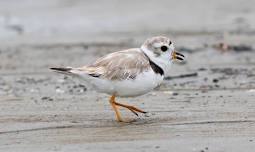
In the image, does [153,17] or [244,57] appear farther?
[153,17]

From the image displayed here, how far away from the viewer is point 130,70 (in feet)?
23.9

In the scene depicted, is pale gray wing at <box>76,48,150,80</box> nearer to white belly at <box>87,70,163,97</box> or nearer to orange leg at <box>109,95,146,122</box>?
white belly at <box>87,70,163,97</box>

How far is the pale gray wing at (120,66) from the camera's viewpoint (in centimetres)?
727

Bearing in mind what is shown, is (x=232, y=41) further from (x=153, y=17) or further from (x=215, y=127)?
(x=215, y=127)

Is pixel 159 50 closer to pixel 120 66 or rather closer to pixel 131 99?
pixel 120 66

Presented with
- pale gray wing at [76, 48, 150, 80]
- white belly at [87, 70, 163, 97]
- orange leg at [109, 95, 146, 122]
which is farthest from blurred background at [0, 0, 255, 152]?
pale gray wing at [76, 48, 150, 80]

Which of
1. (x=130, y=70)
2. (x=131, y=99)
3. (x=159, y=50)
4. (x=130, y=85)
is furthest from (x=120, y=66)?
(x=131, y=99)

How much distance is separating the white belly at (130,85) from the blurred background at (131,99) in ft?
1.01

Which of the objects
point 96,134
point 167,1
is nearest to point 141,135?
point 96,134

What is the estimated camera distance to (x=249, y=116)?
727cm

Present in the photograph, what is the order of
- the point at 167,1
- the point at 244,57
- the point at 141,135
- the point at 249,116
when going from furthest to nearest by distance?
the point at 167,1 < the point at 244,57 < the point at 249,116 < the point at 141,135

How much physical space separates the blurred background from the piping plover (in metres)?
0.34

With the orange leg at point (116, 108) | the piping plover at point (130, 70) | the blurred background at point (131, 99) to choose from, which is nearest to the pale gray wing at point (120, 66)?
the piping plover at point (130, 70)

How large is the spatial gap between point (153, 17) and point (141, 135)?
1014 centimetres
